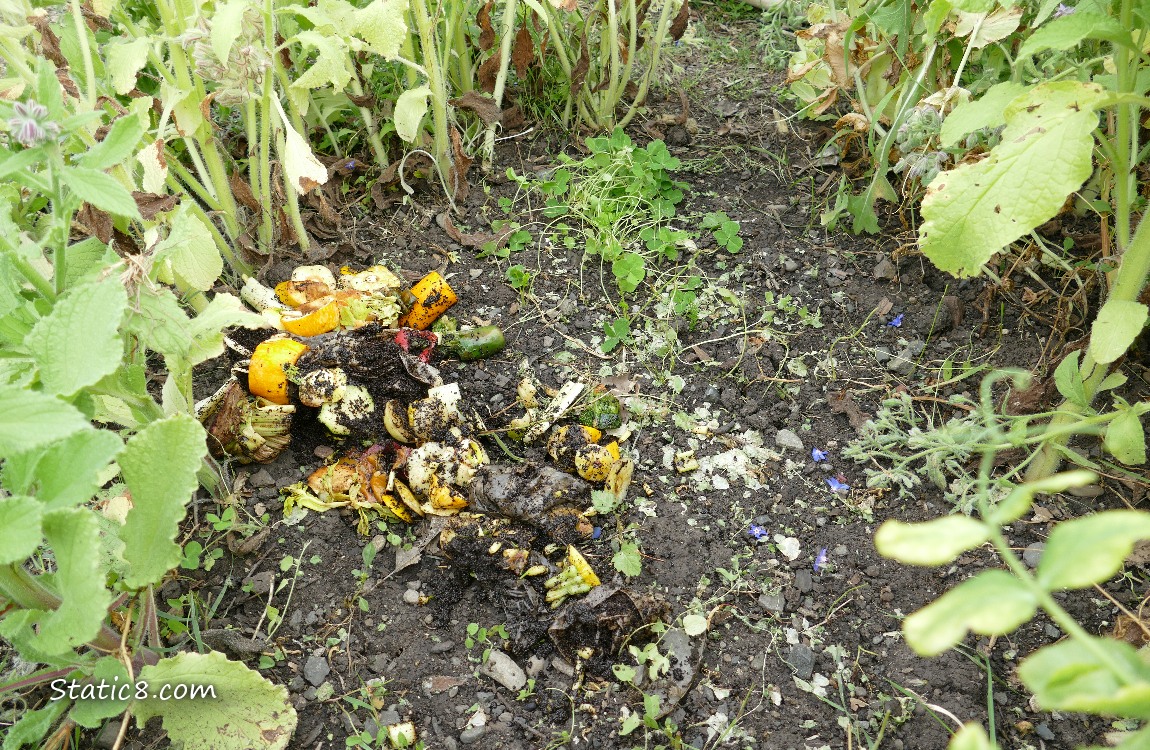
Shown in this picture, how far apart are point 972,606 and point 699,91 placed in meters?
2.82

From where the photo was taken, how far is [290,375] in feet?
6.27

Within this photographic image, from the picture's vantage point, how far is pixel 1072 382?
5.60 feet

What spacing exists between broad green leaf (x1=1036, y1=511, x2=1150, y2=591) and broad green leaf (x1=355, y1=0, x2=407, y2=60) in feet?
6.30

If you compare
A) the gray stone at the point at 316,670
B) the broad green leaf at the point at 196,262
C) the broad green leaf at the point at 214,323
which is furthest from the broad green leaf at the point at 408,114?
the gray stone at the point at 316,670

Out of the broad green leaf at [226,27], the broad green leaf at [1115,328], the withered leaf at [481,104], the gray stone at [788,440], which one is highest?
the broad green leaf at [226,27]

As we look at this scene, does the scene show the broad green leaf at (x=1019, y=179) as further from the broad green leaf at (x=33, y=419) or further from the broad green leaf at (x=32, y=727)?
the broad green leaf at (x=32, y=727)

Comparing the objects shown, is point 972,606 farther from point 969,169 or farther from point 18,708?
point 18,708

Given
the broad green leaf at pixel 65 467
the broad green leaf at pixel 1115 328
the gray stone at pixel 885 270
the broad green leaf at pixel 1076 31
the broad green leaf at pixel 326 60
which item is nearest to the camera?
the broad green leaf at pixel 65 467

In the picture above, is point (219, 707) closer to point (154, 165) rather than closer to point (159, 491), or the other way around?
point (159, 491)

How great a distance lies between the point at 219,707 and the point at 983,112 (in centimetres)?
191

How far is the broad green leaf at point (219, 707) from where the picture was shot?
1.43 m

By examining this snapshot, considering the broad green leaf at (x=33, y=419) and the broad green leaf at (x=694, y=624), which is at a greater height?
the broad green leaf at (x=33, y=419)

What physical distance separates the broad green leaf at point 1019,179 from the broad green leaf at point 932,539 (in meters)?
0.96

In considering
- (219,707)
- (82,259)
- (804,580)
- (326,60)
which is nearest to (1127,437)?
(804,580)
